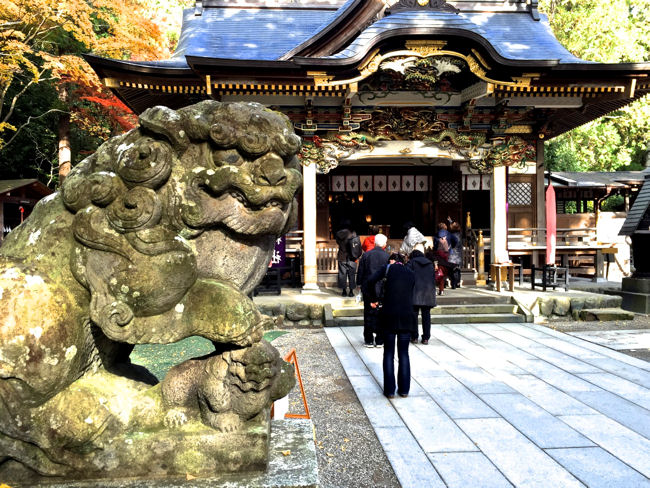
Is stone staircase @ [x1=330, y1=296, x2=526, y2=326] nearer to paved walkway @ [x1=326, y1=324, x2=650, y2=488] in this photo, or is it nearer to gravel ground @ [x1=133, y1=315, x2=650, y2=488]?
gravel ground @ [x1=133, y1=315, x2=650, y2=488]

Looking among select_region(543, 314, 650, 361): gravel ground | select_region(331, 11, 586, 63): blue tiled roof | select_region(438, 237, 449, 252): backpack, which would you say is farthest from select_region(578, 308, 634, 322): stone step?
select_region(331, 11, 586, 63): blue tiled roof

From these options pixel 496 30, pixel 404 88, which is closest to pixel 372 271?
pixel 404 88

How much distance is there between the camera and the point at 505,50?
1143 centimetres

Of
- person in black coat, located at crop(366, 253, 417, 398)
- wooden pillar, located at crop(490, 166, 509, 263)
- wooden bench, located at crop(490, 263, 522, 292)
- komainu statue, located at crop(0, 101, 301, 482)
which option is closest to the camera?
komainu statue, located at crop(0, 101, 301, 482)

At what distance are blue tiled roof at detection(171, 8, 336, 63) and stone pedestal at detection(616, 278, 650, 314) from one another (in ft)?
31.8

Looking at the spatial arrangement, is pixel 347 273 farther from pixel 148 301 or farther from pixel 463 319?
pixel 148 301

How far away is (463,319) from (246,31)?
9.47 m

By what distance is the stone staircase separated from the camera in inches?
361

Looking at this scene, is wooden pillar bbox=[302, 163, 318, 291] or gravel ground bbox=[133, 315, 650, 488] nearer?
gravel ground bbox=[133, 315, 650, 488]

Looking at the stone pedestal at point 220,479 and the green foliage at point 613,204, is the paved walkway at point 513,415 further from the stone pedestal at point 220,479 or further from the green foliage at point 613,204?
the green foliage at point 613,204

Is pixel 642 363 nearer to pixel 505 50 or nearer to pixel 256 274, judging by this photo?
pixel 256 274

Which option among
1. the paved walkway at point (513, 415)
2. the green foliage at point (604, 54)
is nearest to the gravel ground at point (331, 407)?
the paved walkway at point (513, 415)

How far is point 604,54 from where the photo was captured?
19.6m

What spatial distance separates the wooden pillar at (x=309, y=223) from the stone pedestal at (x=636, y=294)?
7342 mm
